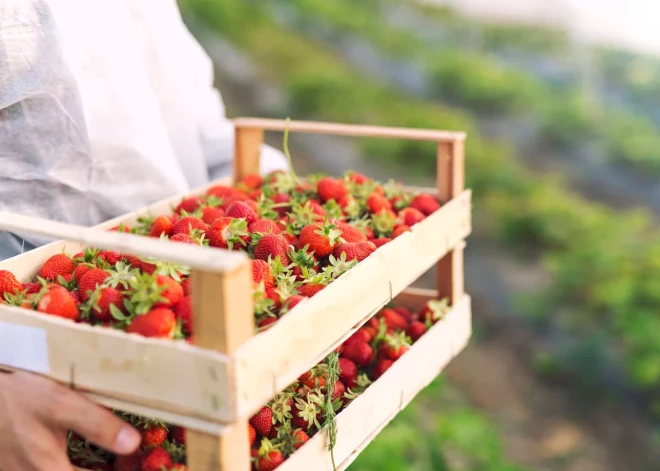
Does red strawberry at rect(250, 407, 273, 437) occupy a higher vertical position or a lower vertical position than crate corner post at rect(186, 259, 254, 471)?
lower

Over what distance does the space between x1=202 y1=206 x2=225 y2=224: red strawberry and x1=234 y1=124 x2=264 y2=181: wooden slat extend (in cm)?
41

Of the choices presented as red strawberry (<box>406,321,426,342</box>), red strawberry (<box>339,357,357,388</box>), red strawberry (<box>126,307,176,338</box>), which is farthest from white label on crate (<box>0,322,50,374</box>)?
red strawberry (<box>406,321,426,342</box>)

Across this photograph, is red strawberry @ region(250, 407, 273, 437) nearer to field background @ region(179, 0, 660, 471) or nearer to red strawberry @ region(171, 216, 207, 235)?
red strawberry @ region(171, 216, 207, 235)

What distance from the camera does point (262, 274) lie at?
1063 mm

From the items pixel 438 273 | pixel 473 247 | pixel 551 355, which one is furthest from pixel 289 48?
pixel 438 273

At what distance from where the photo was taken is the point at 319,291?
3.39ft

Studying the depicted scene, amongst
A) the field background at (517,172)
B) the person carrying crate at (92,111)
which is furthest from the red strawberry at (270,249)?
the field background at (517,172)

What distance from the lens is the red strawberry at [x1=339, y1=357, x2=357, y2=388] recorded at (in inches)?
50.7

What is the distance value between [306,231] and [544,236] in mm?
2792

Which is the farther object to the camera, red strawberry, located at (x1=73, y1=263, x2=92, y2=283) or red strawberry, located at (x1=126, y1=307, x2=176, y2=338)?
red strawberry, located at (x1=73, y1=263, x2=92, y2=283)

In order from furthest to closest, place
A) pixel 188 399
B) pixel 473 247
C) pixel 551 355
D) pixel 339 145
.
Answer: pixel 339 145 < pixel 473 247 < pixel 551 355 < pixel 188 399

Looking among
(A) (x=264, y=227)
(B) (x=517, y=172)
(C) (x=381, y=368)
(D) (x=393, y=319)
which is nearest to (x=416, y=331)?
(D) (x=393, y=319)

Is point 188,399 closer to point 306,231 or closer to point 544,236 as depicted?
point 306,231

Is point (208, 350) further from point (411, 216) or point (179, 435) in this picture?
point (411, 216)
